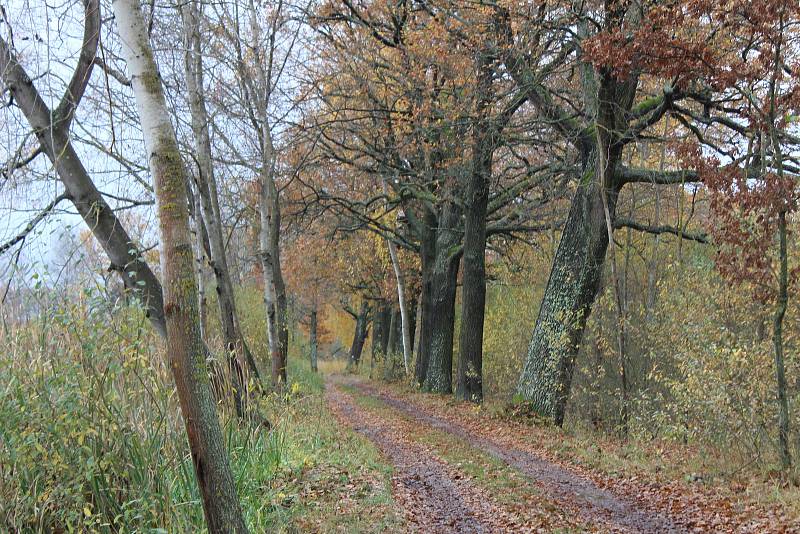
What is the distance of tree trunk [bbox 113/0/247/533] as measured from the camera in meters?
3.60

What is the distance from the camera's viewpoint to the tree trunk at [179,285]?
3.60m

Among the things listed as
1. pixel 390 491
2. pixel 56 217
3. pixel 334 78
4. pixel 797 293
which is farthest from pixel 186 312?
pixel 334 78

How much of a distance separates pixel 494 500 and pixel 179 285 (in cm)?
459

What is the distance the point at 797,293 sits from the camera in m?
7.63

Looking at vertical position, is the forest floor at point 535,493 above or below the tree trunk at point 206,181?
below

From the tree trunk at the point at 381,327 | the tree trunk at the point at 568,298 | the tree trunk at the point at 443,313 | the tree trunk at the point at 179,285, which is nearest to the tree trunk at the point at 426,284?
the tree trunk at the point at 443,313

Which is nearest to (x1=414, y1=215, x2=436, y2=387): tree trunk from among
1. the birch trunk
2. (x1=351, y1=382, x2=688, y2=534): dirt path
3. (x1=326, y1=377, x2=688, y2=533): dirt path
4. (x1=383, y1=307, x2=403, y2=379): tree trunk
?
(x1=383, y1=307, x2=403, y2=379): tree trunk

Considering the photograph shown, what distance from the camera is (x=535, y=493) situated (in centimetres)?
710

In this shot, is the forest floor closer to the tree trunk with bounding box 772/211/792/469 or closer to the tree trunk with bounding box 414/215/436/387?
the tree trunk with bounding box 772/211/792/469

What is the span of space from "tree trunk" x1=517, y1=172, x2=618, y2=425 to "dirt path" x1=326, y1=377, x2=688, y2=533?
193 cm

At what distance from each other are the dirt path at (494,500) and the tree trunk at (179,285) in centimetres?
278

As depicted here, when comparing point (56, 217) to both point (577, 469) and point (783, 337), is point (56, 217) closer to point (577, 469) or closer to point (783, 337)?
point (577, 469)

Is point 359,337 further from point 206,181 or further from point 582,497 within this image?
point 582,497

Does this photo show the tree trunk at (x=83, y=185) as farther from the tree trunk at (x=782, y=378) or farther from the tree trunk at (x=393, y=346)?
the tree trunk at (x=393, y=346)
